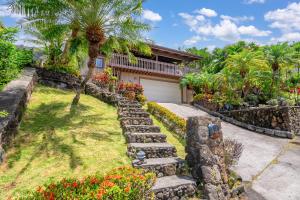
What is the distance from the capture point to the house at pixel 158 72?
24053 mm

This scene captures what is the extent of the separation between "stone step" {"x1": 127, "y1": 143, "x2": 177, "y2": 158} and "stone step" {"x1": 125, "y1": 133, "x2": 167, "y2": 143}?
39cm

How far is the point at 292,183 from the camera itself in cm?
888

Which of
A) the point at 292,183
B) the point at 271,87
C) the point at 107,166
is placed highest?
the point at 271,87

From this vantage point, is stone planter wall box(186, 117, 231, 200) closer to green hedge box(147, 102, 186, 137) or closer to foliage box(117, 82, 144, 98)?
green hedge box(147, 102, 186, 137)

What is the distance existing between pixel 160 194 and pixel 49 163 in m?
3.31

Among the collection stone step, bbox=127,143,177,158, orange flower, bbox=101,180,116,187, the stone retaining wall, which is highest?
orange flower, bbox=101,180,116,187

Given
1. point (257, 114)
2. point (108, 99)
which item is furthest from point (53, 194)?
point (257, 114)

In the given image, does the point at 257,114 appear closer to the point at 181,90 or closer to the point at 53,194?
the point at 181,90

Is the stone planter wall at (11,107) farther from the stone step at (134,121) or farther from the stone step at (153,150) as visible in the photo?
the stone step at (134,121)

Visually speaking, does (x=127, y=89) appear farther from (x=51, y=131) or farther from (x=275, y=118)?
(x=275, y=118)

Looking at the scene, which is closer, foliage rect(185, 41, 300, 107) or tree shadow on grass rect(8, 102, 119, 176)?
tree shadow on grass rect(8, 102, 119, 176)

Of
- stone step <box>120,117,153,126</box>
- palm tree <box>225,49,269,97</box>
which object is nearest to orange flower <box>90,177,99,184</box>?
stone step <box>120,117,153,126</box>

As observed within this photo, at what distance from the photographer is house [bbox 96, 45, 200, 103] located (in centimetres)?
2405

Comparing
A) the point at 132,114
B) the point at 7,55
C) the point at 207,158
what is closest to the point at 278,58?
the point at 132,114
